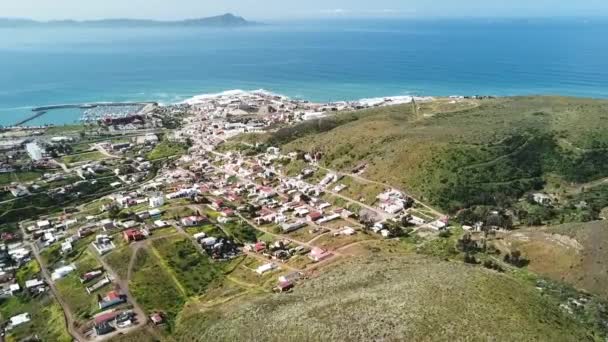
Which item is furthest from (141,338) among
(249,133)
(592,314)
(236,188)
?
(249,133)

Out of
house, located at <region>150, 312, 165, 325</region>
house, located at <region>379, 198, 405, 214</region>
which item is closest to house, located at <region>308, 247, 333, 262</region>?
house, located at <region>379, 198, 405, 214</region>

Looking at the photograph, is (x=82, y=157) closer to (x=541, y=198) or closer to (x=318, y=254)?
(x=318, y=254)

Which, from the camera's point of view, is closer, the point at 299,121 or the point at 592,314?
the point at 592,314

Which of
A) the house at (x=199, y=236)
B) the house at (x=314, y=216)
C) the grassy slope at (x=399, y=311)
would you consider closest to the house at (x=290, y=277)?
the grassy slope at (x=399, y=311)

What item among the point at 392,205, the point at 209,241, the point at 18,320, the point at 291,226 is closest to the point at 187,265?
the point at 209,241

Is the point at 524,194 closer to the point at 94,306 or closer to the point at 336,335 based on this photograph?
the point at 336,335

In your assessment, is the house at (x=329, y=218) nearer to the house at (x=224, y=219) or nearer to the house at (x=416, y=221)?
the house at (x=416, y=221)

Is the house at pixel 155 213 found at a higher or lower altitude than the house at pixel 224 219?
higher
